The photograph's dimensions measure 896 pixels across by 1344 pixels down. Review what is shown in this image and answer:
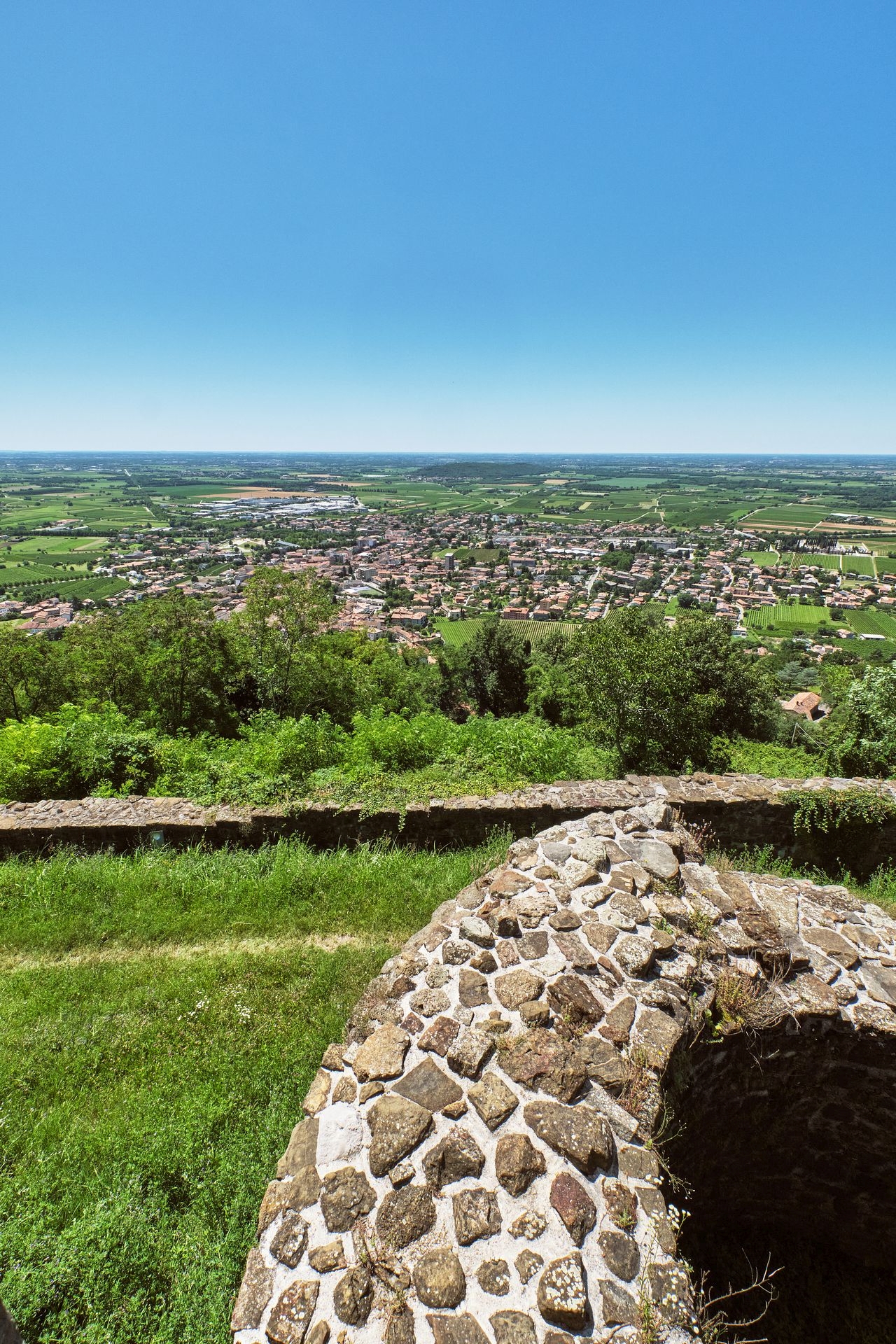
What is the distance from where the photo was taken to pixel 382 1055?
10.2ft

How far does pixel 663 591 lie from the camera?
177 ft

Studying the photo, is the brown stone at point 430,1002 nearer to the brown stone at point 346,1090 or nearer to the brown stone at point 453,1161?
the brown stone at point 346,1090

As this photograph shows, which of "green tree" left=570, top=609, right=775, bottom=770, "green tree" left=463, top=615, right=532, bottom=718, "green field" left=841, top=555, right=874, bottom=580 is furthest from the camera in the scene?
"green field" left=841, top=555, right=874, bottom=580

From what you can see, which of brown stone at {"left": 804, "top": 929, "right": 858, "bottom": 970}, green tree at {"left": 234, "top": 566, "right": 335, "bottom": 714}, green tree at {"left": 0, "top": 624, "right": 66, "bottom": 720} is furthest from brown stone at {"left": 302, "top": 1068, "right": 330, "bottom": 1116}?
green tree at {"left": 0, "top": 624, "right": 66, "bottom": 720}

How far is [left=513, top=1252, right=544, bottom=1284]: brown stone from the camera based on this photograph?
216cm

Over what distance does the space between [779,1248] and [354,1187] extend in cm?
391

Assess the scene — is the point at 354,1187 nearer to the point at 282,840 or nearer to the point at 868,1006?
the point at 868,1006

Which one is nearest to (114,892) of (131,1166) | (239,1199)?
(131,1166)

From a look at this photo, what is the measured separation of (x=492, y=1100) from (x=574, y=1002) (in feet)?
2.60

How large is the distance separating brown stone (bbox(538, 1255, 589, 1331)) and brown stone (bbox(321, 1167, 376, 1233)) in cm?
81

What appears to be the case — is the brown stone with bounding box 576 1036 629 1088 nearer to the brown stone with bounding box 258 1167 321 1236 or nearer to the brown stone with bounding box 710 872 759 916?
the brown stone with bounding box 258 1167 321 1236

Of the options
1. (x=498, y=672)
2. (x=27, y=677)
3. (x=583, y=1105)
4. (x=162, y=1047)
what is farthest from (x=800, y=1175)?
(x=498, y=672)

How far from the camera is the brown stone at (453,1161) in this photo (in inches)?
98.7

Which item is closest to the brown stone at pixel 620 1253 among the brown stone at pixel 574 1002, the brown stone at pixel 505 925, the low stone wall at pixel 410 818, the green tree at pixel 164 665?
the brown stone at pixel 574 1002
